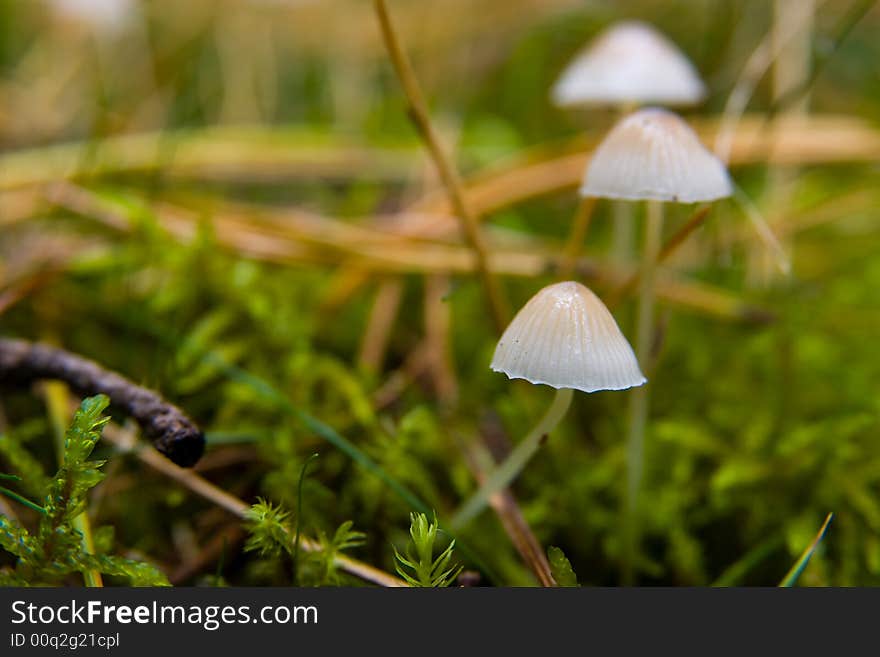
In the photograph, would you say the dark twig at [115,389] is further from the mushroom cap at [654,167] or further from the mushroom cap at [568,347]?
the mushroom cap at [654,167]

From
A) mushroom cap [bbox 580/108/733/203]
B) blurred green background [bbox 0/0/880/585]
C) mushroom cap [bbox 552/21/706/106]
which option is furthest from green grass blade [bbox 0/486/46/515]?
mushroom cap [bbox 552/21/706/106]

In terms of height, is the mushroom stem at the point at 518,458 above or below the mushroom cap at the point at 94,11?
below

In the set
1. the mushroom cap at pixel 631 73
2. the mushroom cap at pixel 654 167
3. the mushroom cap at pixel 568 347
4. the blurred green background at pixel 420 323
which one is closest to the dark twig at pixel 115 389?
the blurred green background at pixel 420 323

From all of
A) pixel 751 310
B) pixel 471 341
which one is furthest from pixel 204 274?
pixel 751 310

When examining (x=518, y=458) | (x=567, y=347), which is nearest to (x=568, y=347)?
(x=567, y=347)

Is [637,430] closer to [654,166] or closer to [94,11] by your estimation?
[654,166]

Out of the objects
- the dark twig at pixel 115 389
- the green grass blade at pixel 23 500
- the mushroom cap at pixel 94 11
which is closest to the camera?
the green grass blade at pixel 23 500

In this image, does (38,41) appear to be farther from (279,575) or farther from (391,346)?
(279,575)
